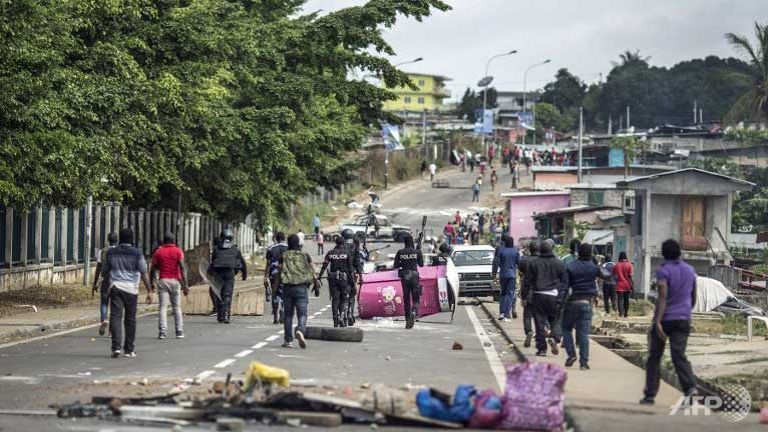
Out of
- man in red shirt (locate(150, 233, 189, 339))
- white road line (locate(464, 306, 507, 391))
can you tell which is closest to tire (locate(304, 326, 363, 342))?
white road line (locate(464, 306, 507, 391))

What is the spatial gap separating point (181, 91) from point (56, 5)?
873cm

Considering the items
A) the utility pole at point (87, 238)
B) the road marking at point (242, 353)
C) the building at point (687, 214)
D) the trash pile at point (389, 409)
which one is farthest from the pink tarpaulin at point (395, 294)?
the building at point (687, 214)

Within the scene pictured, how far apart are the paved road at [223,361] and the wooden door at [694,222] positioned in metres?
21.5

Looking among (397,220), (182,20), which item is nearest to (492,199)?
(397,220)

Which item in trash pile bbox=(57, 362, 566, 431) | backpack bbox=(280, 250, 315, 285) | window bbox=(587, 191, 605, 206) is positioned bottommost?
trash pile bbox=(57, 362, 566, 431)

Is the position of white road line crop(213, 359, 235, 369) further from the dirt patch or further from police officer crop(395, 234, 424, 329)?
the dirt patch

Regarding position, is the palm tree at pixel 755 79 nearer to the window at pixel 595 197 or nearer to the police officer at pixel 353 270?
the window at pixel 595 197

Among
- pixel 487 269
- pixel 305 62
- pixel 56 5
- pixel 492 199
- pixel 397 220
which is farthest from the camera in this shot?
pixel 492 199

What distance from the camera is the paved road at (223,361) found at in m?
14.9

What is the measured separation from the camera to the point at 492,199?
94625mm

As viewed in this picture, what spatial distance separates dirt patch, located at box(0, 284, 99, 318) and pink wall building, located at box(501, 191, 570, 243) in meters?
40.7

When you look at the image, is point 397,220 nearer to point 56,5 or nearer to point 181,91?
point 181,91

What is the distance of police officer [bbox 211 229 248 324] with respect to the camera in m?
27.2

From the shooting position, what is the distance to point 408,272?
2647cm
